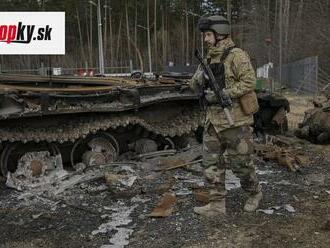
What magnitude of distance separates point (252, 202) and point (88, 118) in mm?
3213

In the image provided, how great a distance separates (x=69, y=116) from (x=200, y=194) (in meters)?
2.72

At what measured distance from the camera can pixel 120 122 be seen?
8.91 meters

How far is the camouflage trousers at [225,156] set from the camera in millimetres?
6188

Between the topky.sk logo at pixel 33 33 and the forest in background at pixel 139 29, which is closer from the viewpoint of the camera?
the topky.sk logo at pixel 33 33

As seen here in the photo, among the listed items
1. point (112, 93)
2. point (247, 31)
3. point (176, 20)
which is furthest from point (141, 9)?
point (112, 93)

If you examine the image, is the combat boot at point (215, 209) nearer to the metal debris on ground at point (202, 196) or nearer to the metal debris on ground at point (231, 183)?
the metal debris on ground at point (202, 196)

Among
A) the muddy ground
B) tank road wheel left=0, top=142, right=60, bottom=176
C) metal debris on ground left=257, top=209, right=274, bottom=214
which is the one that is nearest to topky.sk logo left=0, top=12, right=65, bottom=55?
tank road wheel left=0, top=142, right=60, bottom=176

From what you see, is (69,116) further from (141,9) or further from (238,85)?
(141,9)

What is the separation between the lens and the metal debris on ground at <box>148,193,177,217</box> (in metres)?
6.30

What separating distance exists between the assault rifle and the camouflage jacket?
6cm

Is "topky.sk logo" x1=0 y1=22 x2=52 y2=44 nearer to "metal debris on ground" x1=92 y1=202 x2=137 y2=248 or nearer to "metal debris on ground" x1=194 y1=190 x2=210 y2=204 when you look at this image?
"metal debris on ground" x1=92 y1=202 x2=137 y2=248

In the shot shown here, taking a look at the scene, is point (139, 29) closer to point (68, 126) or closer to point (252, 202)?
point (68, 126)

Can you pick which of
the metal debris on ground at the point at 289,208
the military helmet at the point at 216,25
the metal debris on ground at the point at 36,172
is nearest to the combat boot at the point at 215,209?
the metal debris on ground at the point at 289,208

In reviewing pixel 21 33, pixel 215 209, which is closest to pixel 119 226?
pixel 215 209
